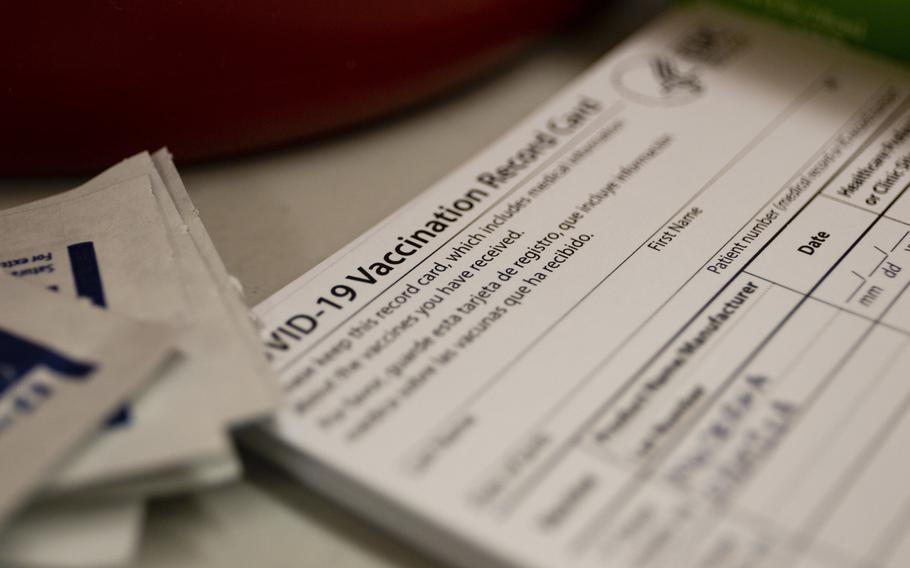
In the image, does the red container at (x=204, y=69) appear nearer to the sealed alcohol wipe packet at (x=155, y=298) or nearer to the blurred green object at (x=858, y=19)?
the sealed alcohol wipe packet at (x=155, y=298)

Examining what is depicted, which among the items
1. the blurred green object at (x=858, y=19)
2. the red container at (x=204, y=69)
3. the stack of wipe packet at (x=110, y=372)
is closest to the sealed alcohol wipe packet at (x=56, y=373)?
the stack of wipe packet at (x=110, y=372)

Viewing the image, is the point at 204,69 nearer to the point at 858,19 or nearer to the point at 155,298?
the point at 155,298

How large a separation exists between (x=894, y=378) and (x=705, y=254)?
0.32 ft

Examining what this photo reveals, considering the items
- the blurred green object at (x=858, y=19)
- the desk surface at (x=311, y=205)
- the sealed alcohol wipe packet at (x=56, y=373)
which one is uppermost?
the blurred green object at (x=858, y=19)

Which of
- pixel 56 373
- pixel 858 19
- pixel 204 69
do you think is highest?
pixel 858 19

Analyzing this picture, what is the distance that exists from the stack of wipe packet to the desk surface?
26mm

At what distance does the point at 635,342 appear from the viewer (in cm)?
39

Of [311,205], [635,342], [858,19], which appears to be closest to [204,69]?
[311,205]

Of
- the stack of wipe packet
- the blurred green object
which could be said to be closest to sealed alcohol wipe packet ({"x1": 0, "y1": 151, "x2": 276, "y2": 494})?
the stack of wipe packet

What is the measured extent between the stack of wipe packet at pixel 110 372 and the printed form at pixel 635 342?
0.03 metres

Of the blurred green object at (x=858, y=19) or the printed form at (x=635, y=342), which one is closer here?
the printed form at (x=635, y=342)

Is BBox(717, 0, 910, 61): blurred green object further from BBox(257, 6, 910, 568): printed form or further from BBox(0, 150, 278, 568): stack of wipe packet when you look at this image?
BBox(0, 150, 278, 568): stack of wipe packet

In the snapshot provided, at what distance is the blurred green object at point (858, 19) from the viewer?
535 millimetres

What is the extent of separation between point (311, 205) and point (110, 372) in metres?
0.17
